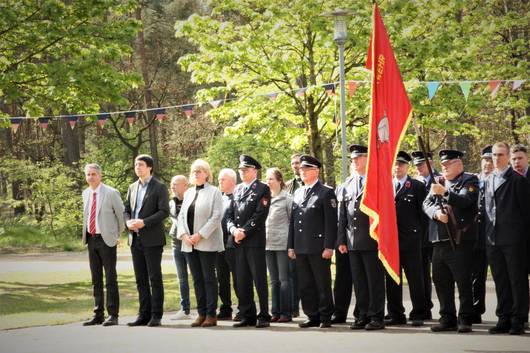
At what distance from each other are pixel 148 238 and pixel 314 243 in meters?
2.12

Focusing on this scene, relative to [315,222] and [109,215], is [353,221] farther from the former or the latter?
[109,215]

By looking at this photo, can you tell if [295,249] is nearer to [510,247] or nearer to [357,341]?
[357,341]

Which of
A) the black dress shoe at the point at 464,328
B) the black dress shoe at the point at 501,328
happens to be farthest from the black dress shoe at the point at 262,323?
the black dress shoe at the point at 501,328

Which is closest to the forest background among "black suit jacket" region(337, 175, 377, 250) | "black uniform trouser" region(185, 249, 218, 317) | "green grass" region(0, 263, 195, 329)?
"green grass" region(0, 263, 195, 329)

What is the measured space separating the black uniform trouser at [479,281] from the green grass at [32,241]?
1942 centimetres

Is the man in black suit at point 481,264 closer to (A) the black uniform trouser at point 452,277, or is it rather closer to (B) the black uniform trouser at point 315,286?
(A) the black uniform trouser at point 452,277

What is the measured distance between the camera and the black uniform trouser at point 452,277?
9.75 m

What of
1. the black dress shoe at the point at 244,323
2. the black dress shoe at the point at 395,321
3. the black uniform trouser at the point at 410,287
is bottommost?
the black dress shoe at the point at 395,321

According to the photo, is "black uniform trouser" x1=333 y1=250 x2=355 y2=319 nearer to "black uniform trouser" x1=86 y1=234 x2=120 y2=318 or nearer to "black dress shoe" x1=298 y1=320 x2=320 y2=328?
"black dress shoe" x1=298 y1=320 x2=320 y2=328

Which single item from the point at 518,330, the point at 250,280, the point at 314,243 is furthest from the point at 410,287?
the point at 250,280

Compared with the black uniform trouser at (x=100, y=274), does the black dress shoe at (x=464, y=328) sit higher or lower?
lower

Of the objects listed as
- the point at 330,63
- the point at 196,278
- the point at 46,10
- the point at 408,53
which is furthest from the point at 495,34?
the point at 196,278

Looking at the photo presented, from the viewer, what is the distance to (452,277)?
9.94 m

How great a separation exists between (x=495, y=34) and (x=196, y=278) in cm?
1971
